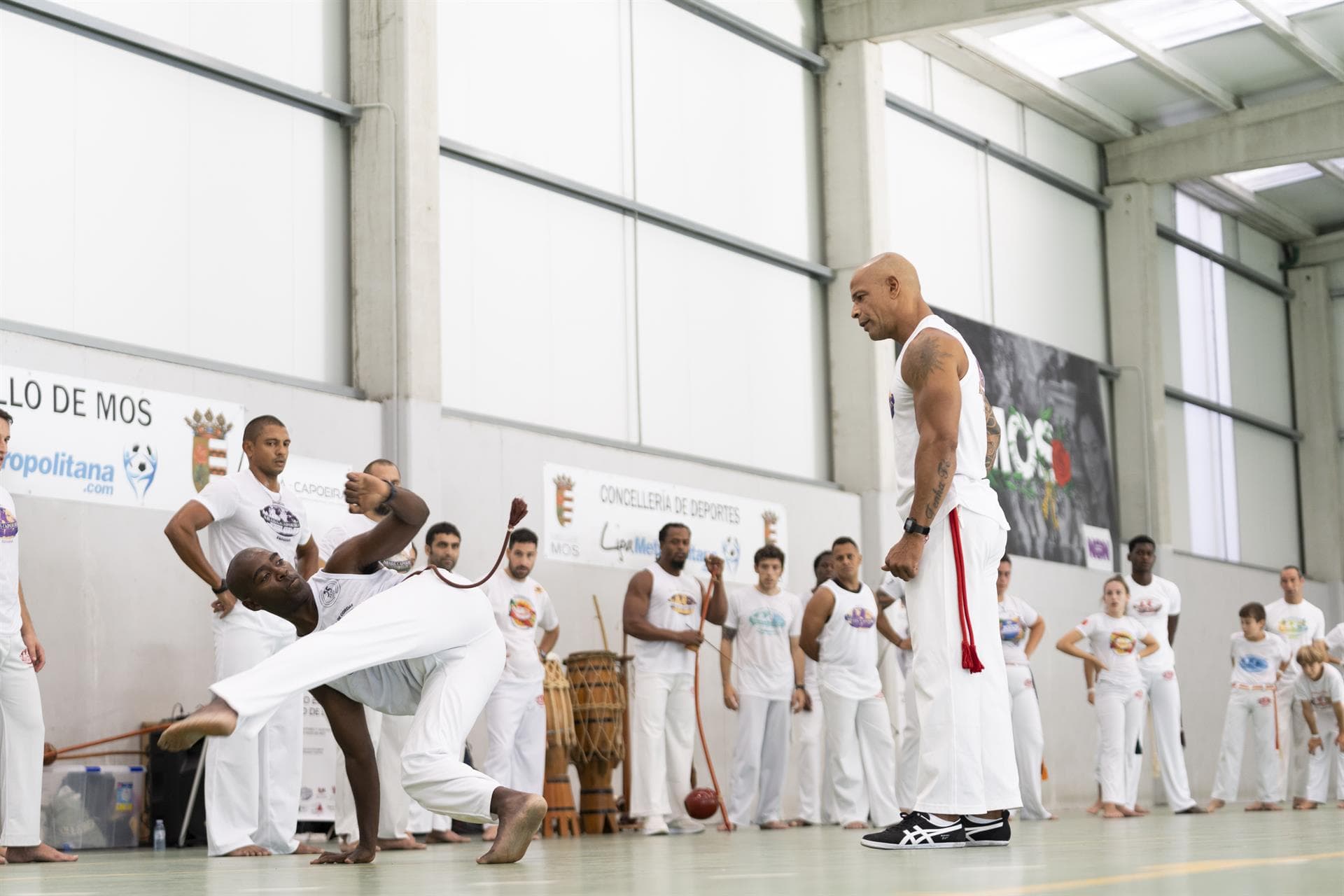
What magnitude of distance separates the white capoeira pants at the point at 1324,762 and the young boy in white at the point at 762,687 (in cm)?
478

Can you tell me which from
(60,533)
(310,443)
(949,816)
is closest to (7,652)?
(60,533)

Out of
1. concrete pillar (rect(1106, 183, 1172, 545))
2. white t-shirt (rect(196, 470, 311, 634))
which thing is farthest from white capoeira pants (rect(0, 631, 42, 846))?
concrete pillar (rect(1106, 183, 1172, 545))

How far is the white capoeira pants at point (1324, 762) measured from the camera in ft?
45.7

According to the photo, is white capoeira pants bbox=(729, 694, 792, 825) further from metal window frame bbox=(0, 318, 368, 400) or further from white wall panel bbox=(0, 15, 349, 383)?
white wall panel bbox=(0, 15, 349, 383)

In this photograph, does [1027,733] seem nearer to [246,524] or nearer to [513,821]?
[246,524]

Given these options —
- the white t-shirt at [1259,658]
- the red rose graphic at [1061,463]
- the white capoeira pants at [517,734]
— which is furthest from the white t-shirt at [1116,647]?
the red rose graphic at [1061,463]

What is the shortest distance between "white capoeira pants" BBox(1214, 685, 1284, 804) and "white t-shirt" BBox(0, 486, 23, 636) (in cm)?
1005

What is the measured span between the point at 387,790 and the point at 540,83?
6.34m

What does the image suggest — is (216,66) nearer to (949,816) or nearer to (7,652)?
(7,652)

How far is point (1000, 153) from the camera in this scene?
59.3 ft

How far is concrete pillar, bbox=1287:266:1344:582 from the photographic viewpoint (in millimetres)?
23094

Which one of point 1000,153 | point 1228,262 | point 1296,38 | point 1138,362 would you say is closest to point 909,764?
point 1000,153

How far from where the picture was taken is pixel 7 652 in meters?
7.23

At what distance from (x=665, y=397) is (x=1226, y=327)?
10.9 m
